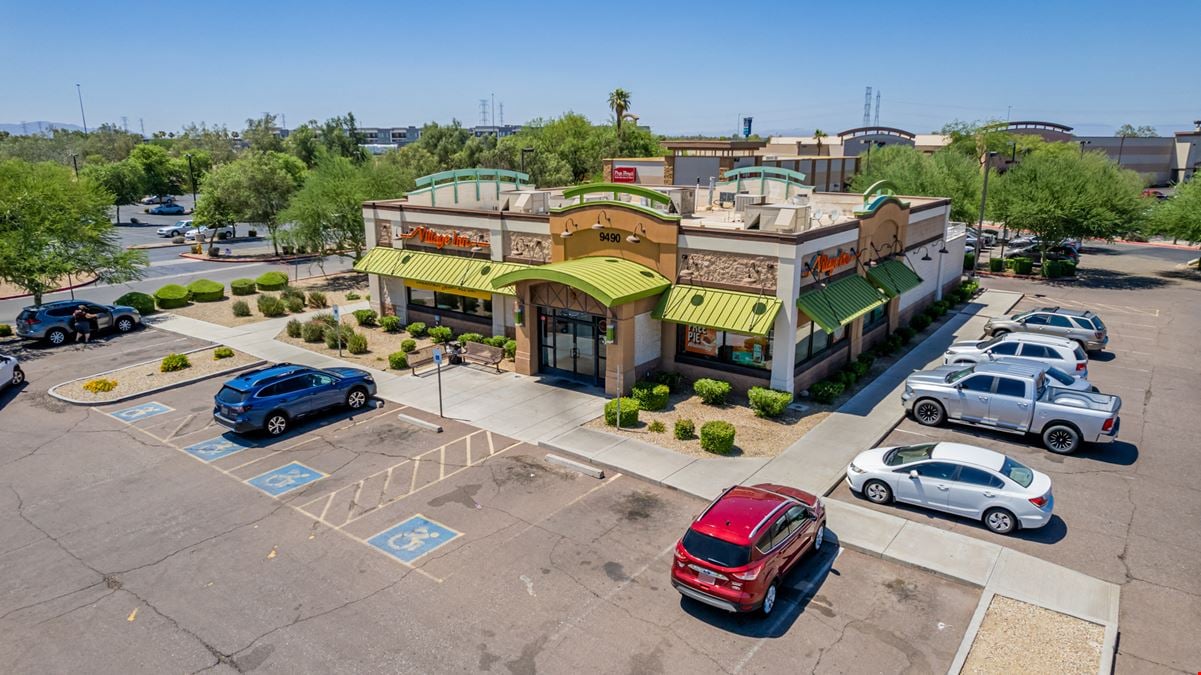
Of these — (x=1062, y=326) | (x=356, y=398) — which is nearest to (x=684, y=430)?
(x=356, y=398)

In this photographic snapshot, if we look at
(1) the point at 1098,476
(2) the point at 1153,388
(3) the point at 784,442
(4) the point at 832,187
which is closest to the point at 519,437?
(3) the point at 784,442

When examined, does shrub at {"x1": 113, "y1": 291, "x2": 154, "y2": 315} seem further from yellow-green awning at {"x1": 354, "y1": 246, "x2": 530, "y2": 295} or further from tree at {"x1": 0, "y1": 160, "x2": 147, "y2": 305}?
yellow-green awning at {"x1": 354, "y1": 246, "x2": 530, "y2": 295}

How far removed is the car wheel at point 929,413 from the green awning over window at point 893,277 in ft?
22.7

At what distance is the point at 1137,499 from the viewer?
17.0 m

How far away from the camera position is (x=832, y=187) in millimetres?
69188

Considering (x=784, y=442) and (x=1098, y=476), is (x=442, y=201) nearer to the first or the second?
(x=784, y=442)

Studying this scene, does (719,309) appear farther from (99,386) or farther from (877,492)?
(99,386)

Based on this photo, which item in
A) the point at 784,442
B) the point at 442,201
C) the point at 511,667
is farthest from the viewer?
the point at 442,201

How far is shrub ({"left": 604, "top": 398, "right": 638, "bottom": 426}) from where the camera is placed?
21328mm

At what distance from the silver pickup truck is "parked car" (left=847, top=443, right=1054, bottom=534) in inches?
168

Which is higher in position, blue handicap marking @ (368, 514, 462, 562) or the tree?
the tree

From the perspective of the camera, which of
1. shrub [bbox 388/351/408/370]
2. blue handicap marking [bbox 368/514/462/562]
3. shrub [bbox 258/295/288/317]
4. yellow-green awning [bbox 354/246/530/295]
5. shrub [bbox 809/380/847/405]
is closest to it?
blue handicap marking [bbox 368/514/462/562]

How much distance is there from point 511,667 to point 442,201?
79.0 feet

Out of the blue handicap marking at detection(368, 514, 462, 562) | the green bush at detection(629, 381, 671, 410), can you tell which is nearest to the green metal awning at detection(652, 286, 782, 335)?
the green bush at detection(629, 381, 671, 410)
